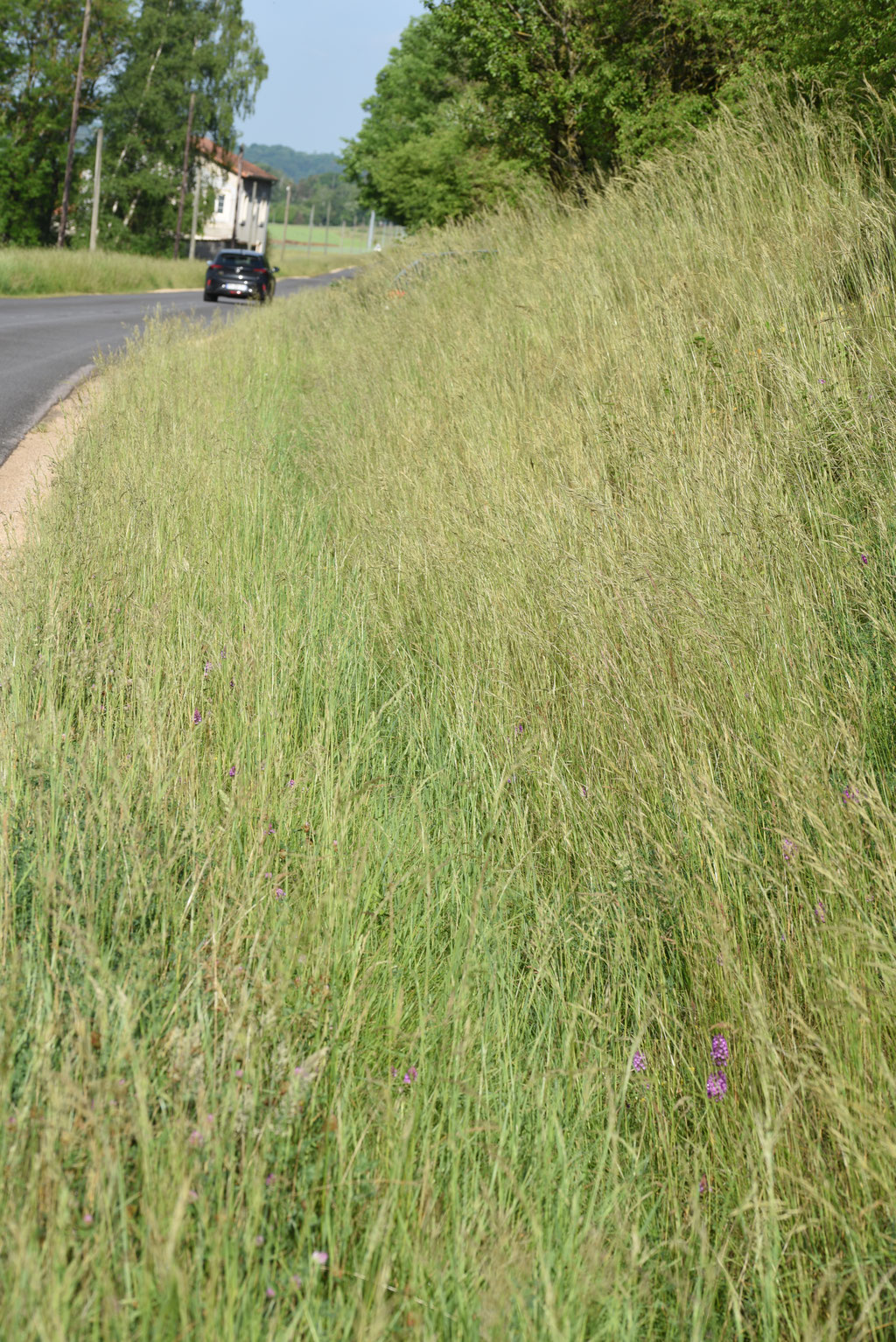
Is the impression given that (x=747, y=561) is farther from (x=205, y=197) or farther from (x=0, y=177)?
(x=205, y=197)

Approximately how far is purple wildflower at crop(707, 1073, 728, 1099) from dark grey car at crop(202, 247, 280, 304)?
3122 centimetres

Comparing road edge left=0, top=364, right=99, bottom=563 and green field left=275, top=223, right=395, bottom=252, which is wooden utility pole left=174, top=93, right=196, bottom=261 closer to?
road edge left=0, top=364, right=99, bottom=563

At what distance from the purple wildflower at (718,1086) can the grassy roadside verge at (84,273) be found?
99.3 ft

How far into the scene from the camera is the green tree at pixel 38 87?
50.6 m

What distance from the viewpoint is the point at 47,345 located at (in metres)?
16.0

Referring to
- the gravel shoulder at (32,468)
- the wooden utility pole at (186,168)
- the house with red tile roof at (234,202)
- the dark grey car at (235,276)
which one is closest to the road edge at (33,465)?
the gravel shoulder at (32,468)

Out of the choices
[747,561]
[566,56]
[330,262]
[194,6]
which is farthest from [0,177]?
[747,561]

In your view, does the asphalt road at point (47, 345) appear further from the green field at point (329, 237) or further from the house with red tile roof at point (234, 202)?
the green field at point (329, 237)

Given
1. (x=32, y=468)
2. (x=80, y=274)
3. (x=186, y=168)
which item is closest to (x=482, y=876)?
(x=32, y=468)

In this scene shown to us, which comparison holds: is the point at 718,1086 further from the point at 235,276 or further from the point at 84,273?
the point at 84,273

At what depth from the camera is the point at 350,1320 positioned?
4.56ft

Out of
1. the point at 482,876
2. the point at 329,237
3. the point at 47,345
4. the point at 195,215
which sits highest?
the point at 329,237

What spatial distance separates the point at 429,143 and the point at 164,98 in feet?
116

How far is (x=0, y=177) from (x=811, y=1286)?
2343 inches
